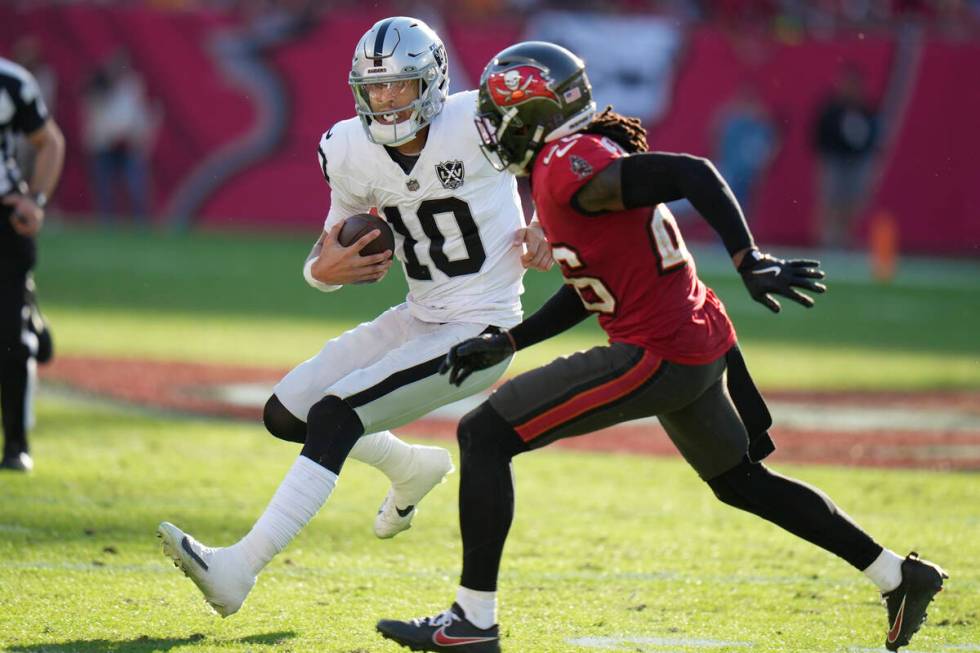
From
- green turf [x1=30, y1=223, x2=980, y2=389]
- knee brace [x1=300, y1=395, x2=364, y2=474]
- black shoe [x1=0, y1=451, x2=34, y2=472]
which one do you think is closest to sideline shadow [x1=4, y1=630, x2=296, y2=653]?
knee brace [x1=300, y1=395, x2=364, y2=474]

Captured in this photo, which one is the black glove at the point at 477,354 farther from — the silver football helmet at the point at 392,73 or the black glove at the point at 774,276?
the silver football helmet at the point at 392,73

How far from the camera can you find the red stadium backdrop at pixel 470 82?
64.5 feet

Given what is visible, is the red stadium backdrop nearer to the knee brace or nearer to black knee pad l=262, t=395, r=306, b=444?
black knee pad l=262, t=395, r=306, b=444

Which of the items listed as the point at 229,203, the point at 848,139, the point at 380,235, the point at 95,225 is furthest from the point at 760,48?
the point at 380,235

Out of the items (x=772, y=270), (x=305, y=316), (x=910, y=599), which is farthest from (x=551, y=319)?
(x=305, y=316)

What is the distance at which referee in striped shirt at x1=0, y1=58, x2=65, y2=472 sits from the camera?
6.60 metres

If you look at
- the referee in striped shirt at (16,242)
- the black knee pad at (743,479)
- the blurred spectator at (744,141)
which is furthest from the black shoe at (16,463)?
the blurred spectator at (744,141)

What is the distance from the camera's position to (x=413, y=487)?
210 inches

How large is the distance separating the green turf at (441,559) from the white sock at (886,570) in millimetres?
206

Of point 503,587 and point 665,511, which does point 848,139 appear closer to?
point 665,511

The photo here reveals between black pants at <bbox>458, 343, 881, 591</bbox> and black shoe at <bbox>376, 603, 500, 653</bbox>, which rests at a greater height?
black pants at <bbox>458, 343, 881, 591</bbox>

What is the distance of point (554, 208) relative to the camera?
4188mm

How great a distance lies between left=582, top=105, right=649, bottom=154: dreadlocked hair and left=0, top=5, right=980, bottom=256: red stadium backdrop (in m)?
15.5

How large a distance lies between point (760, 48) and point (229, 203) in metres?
7.49
